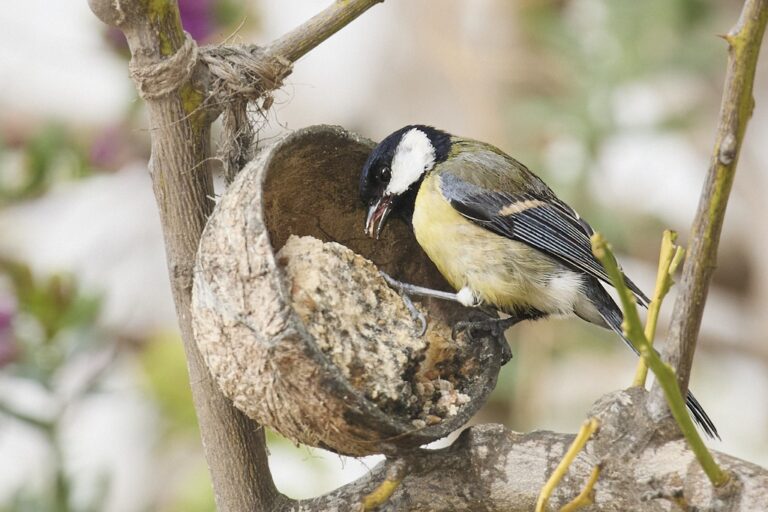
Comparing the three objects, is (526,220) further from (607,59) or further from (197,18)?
(607,59)

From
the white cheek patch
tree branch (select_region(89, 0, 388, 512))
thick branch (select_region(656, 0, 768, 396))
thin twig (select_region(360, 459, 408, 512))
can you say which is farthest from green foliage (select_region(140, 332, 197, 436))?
thick branch (select_region(656, 0, 768, 396))

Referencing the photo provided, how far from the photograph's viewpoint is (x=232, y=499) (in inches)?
54.6

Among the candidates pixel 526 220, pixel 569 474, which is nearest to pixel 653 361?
pixel 569 474

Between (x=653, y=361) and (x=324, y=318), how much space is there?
2.05 feet

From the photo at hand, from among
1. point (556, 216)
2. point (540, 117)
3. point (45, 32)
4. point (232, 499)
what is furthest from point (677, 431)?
point (45, 32)

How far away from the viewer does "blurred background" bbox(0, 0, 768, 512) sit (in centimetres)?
202

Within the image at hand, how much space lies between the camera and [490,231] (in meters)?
1.82

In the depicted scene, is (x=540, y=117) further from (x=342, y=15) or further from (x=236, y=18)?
(x=342, y=15)

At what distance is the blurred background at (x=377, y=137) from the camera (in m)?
2.02

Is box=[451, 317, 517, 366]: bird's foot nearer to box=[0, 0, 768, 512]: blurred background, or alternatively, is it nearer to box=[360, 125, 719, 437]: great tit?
box=[360, 125, 719, 437]: great tit

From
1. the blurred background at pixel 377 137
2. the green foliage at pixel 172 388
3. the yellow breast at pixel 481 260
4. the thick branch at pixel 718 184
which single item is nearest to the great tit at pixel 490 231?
the yellow breast at pixel 481 260

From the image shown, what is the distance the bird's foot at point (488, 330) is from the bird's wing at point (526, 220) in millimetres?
193

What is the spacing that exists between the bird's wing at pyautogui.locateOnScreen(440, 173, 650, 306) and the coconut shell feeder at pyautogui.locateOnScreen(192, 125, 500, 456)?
0.13m

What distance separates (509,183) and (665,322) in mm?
2451
